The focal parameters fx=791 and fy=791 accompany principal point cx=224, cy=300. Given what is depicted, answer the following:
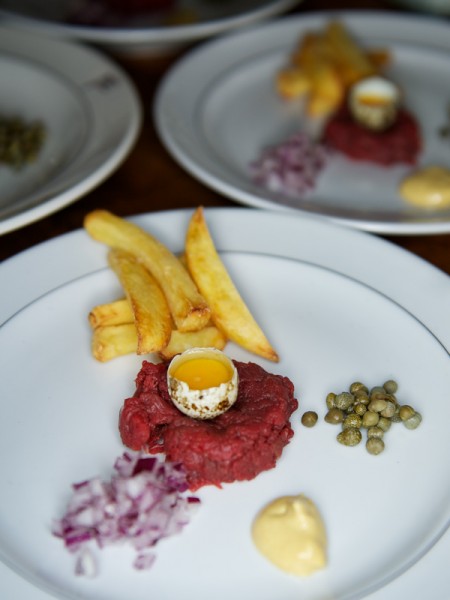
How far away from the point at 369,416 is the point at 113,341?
102 cm

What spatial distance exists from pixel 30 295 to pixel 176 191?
4.31 ft

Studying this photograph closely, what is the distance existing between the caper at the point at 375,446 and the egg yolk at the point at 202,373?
55 cm

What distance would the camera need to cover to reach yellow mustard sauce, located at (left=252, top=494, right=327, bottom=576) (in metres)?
2.39

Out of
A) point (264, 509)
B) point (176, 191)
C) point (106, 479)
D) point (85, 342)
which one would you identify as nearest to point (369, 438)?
point (264, 509)

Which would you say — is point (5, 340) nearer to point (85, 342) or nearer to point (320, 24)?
point (85, 342)

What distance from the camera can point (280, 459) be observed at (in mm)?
2771

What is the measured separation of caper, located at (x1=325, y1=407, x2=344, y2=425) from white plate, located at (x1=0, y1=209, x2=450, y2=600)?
3 centimetres

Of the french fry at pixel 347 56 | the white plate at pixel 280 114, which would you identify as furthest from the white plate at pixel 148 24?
the french fry at pixel 347 56

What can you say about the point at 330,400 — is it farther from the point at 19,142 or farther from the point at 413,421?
Answer: the point at 19,142

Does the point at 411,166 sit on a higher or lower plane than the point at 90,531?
lower

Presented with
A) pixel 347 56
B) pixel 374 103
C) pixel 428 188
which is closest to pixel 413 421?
pixel 428 188

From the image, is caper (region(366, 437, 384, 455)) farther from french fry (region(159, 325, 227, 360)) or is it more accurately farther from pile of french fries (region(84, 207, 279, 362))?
french fry (region(159, 325, 227, 360))

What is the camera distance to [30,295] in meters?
3.31

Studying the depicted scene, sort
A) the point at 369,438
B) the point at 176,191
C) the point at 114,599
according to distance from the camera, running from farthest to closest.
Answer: the point at 176,191 → the point at 369,438 → the point at 114,599
